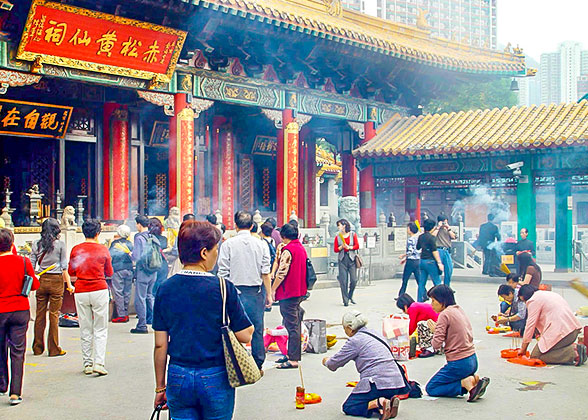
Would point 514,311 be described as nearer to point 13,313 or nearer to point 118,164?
point 13,313

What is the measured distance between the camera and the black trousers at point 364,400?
550 cm

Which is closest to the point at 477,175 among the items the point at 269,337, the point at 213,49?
the point at 213,49

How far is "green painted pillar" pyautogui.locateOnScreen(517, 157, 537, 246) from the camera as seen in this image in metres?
16.2

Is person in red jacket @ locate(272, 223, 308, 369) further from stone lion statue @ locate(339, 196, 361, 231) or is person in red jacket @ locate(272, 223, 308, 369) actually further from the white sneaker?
stone lion statue @ locate(339, 196, 361, 231)

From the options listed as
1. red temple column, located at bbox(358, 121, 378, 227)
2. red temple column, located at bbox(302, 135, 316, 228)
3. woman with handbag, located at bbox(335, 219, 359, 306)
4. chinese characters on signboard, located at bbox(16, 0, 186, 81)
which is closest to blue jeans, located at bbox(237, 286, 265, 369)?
woman with handbag, located at bbox(335, 219, 359, 306)

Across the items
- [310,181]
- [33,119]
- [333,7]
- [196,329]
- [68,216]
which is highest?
[333,7]

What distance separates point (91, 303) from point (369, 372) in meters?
2.80

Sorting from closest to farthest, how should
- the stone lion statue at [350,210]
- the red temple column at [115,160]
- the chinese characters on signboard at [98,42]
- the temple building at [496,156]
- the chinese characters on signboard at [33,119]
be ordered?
the chinese characters on signboard at [98,42]
the chinese characters on signboard at [33,119]
the red temple column at [115,160]
the temple building at [496,156]
the stone lion statue at [350,210]

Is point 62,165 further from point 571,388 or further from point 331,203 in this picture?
point 331,203

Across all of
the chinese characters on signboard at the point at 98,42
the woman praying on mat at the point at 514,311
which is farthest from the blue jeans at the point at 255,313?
the chinese characters on signboard at the point at 98,42

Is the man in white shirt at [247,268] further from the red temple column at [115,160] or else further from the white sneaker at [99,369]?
the red temple column at [115,160]

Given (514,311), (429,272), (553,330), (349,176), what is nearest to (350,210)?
(349,176)

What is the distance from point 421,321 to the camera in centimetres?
777

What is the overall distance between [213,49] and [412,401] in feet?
32.8
